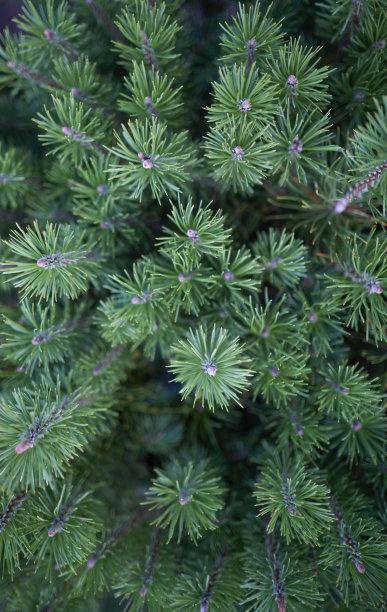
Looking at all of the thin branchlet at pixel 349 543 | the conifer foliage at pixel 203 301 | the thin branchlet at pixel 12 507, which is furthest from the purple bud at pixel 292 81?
the thin branchlet at pixel 12 507

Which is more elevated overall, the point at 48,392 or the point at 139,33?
the point at 139,33

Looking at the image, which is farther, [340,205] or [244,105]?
[340,205]

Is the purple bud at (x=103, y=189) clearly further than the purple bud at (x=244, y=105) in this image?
Yes

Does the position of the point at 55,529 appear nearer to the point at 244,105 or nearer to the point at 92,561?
the point at 92,561

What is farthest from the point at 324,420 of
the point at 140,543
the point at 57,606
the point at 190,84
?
the point at 190,84

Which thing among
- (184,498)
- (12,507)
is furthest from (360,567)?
(12,507)

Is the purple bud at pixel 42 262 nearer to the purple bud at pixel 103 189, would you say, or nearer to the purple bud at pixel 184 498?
the purple bud at pixel 103 189

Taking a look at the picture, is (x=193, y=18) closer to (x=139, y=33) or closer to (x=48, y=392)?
(x=139, y=33)
